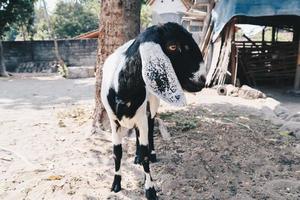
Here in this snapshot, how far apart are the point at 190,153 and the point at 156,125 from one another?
91cm

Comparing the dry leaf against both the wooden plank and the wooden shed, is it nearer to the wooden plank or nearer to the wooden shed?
the wooden shed

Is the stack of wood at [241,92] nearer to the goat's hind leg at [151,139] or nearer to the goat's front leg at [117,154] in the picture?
the goat's hind leg at [151,139]

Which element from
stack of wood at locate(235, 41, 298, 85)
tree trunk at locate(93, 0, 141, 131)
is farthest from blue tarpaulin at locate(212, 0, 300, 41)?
tree trunk at locate(93, 0, 141, 131)

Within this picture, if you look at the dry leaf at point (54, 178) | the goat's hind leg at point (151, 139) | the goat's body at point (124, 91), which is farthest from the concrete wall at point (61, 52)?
the goat's body at point (124, 91)

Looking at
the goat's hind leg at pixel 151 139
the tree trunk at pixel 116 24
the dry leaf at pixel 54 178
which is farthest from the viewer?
the tree trunk at pixel 116 24

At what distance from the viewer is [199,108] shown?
641 centimetres

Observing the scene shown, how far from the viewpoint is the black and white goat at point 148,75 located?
239 cm

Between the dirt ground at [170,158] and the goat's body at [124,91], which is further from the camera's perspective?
the dirt ground at [170,158]

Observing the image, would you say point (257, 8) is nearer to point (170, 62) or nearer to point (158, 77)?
point (170, 62)

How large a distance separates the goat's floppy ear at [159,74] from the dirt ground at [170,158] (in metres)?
1.19

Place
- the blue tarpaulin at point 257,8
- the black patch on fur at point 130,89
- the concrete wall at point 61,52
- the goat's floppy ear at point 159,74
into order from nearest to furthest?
the goat's floppy ear at point 159,74, the black patch on fur at point 130,89, the blue tarpaulin at point 257,8, the concrete wall at point 61,52

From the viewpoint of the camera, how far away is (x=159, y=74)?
2371 millimetres

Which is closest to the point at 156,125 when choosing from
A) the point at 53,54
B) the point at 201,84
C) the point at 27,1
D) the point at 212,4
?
the point at 201,84

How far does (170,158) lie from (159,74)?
1.83 metres
